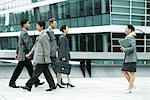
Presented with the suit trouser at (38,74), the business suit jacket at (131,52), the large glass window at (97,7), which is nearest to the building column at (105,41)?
the large glass window at (97,7)

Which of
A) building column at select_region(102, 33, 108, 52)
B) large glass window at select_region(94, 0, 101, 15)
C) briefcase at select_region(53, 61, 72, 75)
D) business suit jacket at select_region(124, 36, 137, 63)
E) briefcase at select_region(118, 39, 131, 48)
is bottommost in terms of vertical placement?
building column at select_region(102, 33, 108, 52)

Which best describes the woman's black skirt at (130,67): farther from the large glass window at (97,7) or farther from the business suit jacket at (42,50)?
the large glass window at (97,7)

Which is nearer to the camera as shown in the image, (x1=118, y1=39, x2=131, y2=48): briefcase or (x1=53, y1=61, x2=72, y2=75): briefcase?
(x1=118, y1=39, x2=131, y2=48): briefcase

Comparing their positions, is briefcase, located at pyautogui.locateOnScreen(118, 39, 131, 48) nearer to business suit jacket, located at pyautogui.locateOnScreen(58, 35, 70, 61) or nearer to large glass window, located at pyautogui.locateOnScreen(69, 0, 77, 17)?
business suit jacket, located at pyautogui.locateOnScreen(58, 35, 70, 61)

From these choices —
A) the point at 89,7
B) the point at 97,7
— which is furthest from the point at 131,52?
the point at 89,7

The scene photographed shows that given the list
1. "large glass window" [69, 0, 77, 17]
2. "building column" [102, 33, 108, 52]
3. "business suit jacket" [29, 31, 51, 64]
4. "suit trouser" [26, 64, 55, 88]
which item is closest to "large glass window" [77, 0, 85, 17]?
"large glass window" [69, 0, 77, 17]

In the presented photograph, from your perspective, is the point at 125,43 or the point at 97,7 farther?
the point at 97,7

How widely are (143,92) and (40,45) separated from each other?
300cm

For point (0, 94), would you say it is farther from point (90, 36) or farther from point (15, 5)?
point (15, 5)

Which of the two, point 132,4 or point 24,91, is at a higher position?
point 132,4

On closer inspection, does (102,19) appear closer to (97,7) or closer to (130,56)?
(97,7)

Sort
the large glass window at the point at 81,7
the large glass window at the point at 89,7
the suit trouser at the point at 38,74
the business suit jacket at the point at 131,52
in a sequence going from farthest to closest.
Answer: the large glass window at the point at 81,7 < the large glass window at the point at 89,7 < the suit trouser at the point at 38,74 < the business suit jacket at the point at 131,52

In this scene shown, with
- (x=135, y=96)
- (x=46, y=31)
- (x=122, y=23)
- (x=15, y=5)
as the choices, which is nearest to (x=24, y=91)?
(x=46, y=31)

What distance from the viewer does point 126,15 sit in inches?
1542
